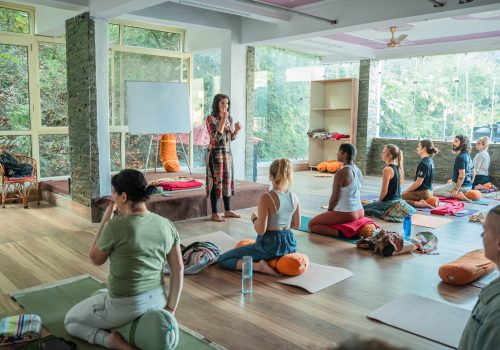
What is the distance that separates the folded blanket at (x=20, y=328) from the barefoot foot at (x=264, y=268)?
1.63m

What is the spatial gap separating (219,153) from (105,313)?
126 inches

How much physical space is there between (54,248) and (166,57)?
A: 486 cm

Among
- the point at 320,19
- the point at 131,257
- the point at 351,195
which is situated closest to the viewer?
the point at 131,257

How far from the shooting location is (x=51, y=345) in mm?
2270

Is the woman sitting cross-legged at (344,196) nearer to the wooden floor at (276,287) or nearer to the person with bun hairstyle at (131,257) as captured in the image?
the wooden floor at (276,287)

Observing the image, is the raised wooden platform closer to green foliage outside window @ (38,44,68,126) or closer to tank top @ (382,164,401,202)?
green foliage outside window @ (38,44,68,126)

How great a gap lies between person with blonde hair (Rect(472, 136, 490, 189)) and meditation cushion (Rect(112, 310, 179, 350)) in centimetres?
650

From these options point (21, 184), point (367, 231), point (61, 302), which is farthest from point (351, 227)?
point (21, 184)

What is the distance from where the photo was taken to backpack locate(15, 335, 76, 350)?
2262 mm

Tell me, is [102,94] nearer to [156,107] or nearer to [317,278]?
[156,107]

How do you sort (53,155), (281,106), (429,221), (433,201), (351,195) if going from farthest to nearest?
(281,106), (53,155), (433,201), (429,221), (351,195)

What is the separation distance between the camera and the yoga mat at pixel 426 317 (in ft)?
8.54

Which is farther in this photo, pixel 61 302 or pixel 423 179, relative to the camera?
pixel 423 179

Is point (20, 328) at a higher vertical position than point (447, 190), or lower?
lower
